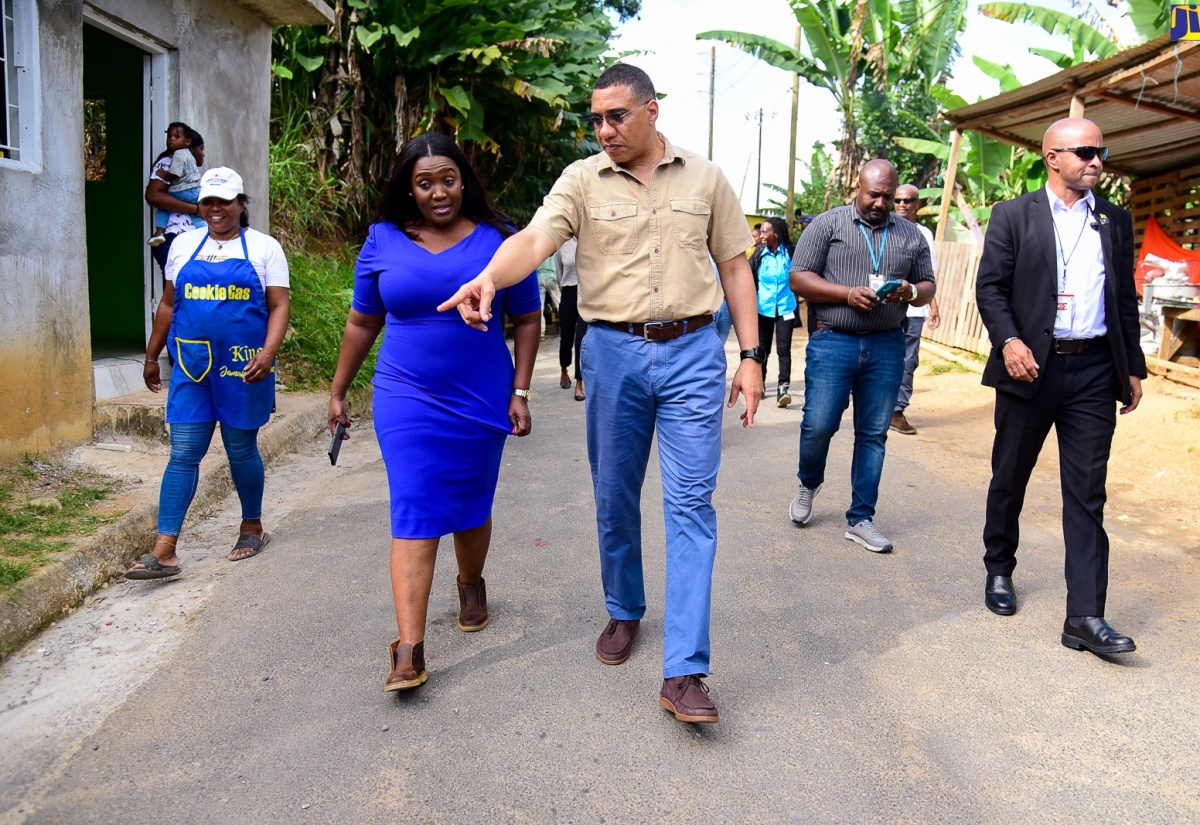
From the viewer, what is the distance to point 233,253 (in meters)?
4.69

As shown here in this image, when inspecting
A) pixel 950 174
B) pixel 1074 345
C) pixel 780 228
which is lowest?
pixel 1074 345

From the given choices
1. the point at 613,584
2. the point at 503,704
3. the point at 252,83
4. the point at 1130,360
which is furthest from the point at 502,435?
the point at 252,83

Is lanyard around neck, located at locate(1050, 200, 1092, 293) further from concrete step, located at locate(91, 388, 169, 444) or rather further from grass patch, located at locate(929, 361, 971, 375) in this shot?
grass patch, located at locate(929, 361, 971, 375)

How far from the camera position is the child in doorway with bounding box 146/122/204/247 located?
738 cm

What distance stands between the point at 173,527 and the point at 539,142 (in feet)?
40.2

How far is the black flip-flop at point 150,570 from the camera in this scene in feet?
14.7

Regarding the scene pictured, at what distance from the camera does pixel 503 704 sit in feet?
11.1

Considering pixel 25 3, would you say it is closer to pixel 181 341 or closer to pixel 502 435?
pixel 181 341

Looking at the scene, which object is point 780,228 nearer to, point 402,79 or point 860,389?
point 860,389

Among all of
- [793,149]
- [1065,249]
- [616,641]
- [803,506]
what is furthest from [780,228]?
[793,149]

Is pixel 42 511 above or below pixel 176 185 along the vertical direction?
below

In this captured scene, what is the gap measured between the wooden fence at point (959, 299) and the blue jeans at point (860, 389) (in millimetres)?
8508

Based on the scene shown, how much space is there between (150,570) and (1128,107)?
10502 millimetres

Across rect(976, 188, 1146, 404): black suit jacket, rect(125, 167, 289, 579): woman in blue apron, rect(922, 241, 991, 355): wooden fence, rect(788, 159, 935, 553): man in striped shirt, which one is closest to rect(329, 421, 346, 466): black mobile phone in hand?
rect(125, 167, 289, 579): woman in blue apron
